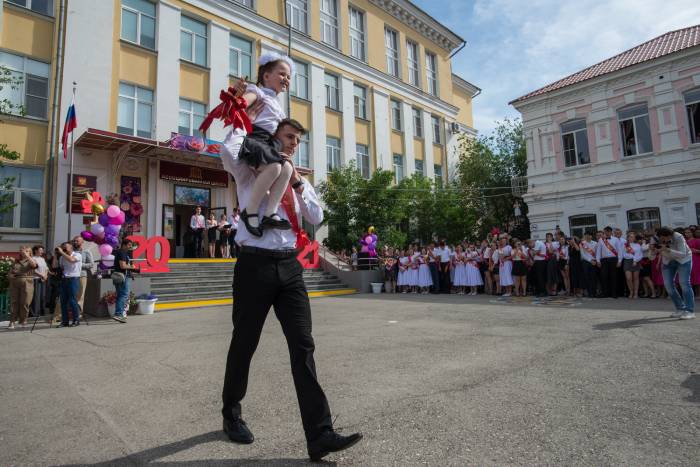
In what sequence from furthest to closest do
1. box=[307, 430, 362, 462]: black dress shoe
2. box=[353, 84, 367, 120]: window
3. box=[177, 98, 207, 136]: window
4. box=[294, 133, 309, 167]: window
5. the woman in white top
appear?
box=[353, 84, 367, 120]: window → box=[294, 133, 309, 167]: window → box=[177, 98, 207, 136]: window → the woman in white top → box=[307, 430, 362, 462]: black dress shoe

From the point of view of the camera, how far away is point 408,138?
30.8m

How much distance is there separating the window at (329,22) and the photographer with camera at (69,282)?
21.4m

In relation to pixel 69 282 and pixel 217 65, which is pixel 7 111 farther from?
pixel 69 282

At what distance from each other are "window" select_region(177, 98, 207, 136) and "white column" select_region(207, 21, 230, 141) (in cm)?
58

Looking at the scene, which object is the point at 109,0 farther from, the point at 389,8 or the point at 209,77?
the point at 389,8

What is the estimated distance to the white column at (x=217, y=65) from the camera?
20.2 meters

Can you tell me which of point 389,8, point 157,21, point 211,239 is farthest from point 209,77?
point 389,8

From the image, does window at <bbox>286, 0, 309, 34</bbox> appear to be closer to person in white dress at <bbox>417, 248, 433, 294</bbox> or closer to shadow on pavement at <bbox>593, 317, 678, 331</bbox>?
person in white dress at <bbox>417, 248, 433, 294</bbox>

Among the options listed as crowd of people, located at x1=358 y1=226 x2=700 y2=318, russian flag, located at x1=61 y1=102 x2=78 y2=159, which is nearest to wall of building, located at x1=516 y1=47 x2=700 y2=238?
crowd of people, located at x1=358 y1=226 x2=700 y2=318

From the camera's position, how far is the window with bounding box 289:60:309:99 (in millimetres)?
24234

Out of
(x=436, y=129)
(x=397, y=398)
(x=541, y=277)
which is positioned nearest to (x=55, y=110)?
(x=397, y=398)

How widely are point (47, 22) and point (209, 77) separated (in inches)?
255

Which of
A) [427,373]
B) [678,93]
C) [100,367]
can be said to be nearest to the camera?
[427,373]

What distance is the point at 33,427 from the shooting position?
3.07 meters
